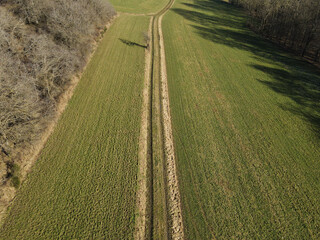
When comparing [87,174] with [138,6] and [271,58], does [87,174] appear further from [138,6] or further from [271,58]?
[138,6]


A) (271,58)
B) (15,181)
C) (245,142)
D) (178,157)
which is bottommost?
(15,181)

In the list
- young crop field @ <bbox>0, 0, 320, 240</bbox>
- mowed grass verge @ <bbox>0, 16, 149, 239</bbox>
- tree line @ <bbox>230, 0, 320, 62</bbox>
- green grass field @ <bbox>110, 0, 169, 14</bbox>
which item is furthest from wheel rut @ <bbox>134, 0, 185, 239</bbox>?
green grass field @ <bbox>110, 0, 169, 14</bbox>

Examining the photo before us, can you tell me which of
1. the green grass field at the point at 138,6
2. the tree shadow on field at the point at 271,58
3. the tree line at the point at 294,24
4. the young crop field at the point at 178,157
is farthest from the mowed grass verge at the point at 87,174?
the green grass field at the point at 138,6

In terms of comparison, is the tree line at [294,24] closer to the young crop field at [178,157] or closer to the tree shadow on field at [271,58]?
the tree shadow on field at [271,58]

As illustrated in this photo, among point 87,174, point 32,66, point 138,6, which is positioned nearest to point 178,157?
point 87,174

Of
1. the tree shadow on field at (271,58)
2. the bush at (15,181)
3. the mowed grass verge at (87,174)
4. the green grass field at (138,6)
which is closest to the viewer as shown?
the mowed grass verge at (87,174)
